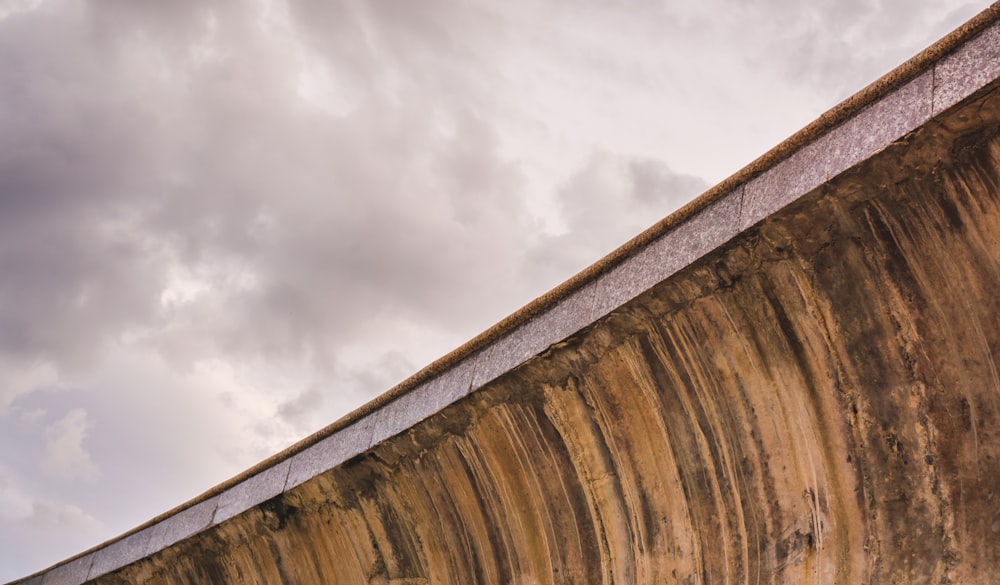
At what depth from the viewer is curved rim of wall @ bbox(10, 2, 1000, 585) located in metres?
3.09

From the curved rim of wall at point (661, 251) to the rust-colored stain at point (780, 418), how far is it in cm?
7

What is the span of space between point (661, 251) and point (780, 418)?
33.3 inches

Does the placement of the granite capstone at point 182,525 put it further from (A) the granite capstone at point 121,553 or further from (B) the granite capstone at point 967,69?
(B) the granite capstone at point 967,69

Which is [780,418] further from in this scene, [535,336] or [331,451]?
[331,451]

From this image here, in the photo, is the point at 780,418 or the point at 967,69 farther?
the point at 780,418

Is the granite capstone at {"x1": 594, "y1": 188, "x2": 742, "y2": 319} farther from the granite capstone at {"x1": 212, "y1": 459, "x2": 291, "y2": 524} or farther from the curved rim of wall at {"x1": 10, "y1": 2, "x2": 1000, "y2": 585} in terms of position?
the granite capstone at {"x1": 212, "y1": 459, "x2": 291, "y2": 524}

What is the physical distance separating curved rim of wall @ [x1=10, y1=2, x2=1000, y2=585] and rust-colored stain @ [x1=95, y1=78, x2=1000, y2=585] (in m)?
0.07

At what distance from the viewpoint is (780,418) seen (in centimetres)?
364

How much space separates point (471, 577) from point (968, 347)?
2.81 m

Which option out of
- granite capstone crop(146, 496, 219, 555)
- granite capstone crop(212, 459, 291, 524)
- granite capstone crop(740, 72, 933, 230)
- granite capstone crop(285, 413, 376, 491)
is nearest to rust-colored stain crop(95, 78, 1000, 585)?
granite capstone crop(740, 72, 933, 230)

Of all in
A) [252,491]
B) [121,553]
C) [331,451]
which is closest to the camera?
[331,451]

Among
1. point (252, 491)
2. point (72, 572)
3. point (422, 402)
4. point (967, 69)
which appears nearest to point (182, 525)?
point (252, 491)

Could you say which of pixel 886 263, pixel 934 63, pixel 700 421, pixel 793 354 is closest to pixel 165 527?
pixel 700 421

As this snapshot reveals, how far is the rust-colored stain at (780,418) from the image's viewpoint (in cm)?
316
